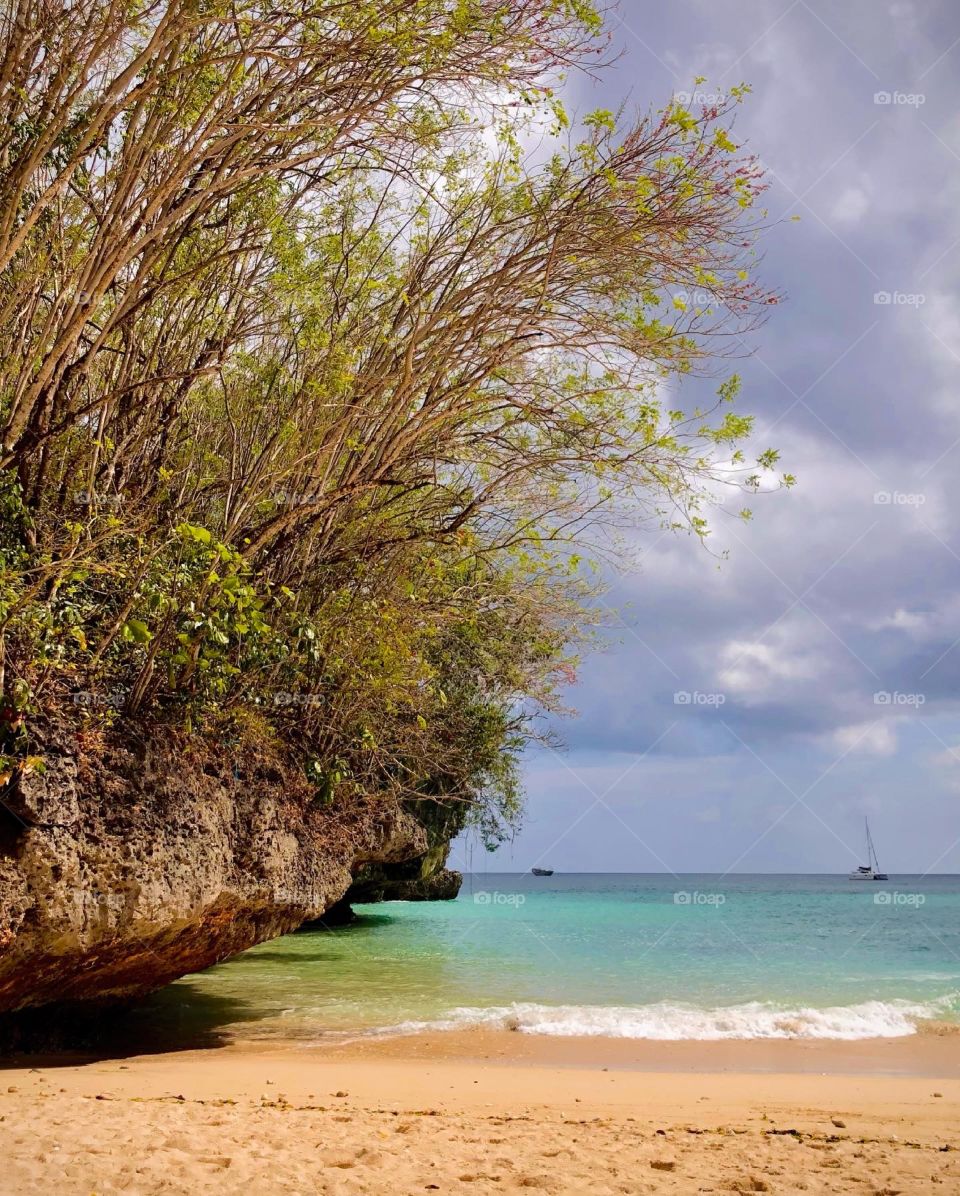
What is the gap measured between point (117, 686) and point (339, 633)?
243 cm

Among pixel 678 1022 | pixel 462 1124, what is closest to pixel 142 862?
pixel 462 1124

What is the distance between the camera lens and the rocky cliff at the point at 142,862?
6.56m

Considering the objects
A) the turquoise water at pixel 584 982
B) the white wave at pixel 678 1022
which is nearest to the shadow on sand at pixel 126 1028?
the turquoise water at pixel 584 982

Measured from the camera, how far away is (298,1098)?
22.3 feet

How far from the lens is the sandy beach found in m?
4.46

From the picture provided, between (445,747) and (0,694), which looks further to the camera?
(445,747)

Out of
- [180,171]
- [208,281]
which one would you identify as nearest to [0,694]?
[180,171]

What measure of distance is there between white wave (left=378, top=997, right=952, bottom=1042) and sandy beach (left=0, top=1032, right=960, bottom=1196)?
1.50m

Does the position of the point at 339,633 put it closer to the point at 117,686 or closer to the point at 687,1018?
the point at 117,686

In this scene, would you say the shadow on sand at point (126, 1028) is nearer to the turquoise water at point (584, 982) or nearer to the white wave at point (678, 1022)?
the turquoise water at point (584, 982)

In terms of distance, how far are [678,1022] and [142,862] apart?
25.7 ft

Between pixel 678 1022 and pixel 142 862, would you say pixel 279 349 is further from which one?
pixel 678 1022

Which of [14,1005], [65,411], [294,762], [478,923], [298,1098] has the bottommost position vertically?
[478,923]

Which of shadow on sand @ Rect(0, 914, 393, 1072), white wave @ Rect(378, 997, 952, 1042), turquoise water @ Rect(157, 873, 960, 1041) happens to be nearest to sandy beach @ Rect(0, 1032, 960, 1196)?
shadow on sand @ Rect(0, 914, 393, 1072)
